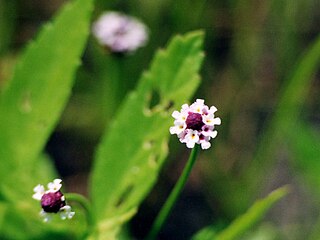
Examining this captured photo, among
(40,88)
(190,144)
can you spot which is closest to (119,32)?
(40,88)

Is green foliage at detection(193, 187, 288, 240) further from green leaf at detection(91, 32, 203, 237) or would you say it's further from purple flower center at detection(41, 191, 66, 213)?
purple flower center at detection(41, 191, 66, 213)

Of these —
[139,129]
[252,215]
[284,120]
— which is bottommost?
[252,215]

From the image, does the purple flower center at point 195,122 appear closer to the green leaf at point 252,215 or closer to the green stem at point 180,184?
the green stem at point 180,184

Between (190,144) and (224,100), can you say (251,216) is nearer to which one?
(190,144)

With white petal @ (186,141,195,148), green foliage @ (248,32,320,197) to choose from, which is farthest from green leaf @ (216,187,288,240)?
green foliage @ (248,32,320,197)

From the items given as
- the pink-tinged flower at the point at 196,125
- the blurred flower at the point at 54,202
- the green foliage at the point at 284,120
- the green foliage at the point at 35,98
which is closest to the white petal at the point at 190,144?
the pink-tinged flower at the point at 196,125
